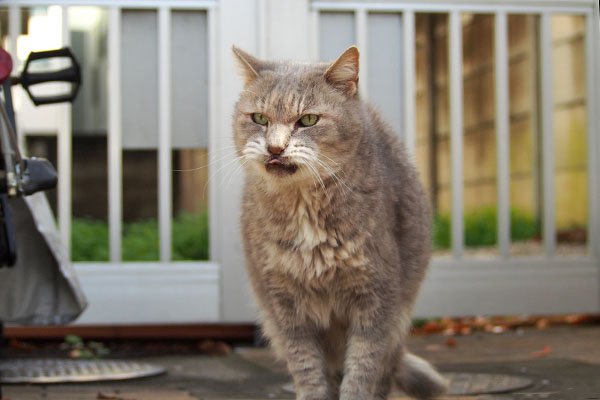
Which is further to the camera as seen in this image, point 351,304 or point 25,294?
point 25,294

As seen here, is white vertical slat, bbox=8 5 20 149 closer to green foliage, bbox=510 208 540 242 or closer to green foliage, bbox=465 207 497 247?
green foliage, bbox=465 207 497 247

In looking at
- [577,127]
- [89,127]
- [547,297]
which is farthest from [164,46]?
[577,127]

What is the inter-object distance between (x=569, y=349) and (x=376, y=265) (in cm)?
157

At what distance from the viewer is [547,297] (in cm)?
373

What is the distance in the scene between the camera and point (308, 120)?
2.21 meters

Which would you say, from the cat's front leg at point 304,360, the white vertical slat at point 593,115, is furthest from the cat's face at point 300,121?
the white vertical slat at point 593,115

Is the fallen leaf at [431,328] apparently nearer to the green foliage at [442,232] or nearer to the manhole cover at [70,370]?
the green foliage at [442,232]

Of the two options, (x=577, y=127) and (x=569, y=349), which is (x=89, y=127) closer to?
(x=569, y=349)

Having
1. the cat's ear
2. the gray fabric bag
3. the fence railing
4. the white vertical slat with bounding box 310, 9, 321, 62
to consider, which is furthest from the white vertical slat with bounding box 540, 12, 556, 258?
the gray fabric bag

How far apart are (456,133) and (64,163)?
1.92m

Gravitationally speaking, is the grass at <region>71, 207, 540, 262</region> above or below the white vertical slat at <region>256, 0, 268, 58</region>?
below

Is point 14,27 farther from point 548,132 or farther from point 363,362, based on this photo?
point 548,132

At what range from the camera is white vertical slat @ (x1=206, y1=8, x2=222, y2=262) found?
141 inches

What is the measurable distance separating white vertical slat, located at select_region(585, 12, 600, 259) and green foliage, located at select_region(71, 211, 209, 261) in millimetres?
1948
